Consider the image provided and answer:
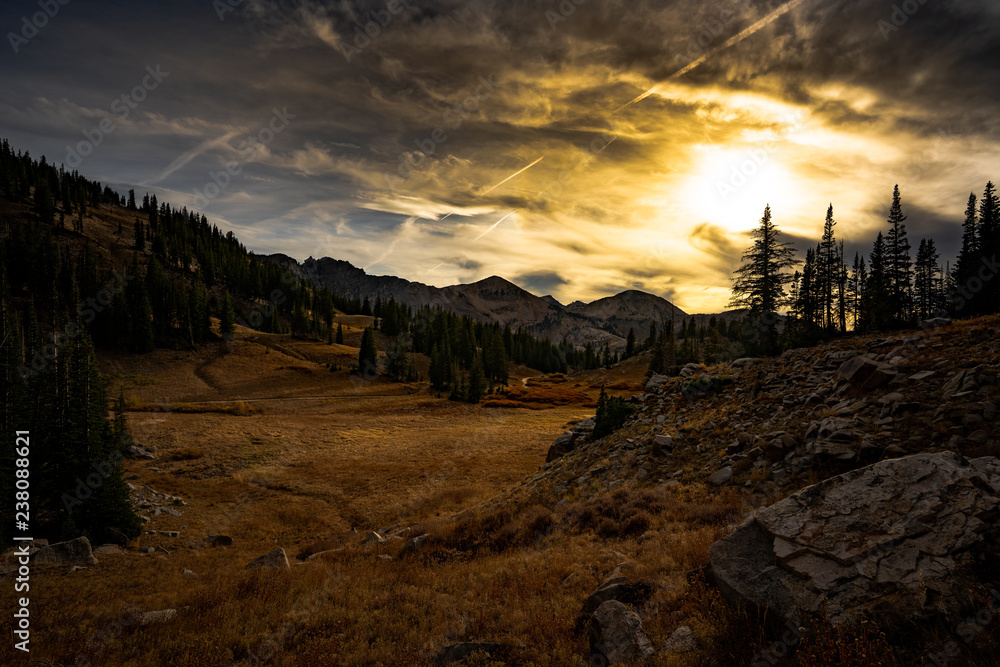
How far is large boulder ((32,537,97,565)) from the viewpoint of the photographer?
45.6 feet

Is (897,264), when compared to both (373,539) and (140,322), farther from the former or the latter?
(140,322)

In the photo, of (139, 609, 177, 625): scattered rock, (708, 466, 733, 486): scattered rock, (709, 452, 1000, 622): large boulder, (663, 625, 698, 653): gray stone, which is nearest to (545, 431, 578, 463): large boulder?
(708, 466, 733, 486): scattered rock

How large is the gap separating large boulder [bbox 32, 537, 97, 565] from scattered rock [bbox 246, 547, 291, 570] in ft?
20.3

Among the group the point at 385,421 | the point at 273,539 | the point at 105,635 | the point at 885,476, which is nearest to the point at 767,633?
the point at 885,476

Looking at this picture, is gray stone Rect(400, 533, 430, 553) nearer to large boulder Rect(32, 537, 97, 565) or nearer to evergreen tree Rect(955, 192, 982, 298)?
large boulder Rect(32, 537, 97, 565)

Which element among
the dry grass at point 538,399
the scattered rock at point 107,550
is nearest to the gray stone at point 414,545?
the scattered rock at point 107,550

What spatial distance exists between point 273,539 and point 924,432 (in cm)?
2510

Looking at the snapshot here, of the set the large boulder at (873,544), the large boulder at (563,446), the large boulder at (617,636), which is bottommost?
the large boulder at (563,446)

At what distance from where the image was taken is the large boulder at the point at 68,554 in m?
13.9

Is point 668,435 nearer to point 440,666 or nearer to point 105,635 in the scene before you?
point 440,666

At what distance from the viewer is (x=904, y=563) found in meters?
5.28

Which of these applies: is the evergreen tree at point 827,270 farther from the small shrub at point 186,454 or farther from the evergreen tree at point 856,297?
the small shrub at point 186,454

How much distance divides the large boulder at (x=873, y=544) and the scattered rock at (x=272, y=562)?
13.1 meters

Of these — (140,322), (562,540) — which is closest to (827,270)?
(562,540)
